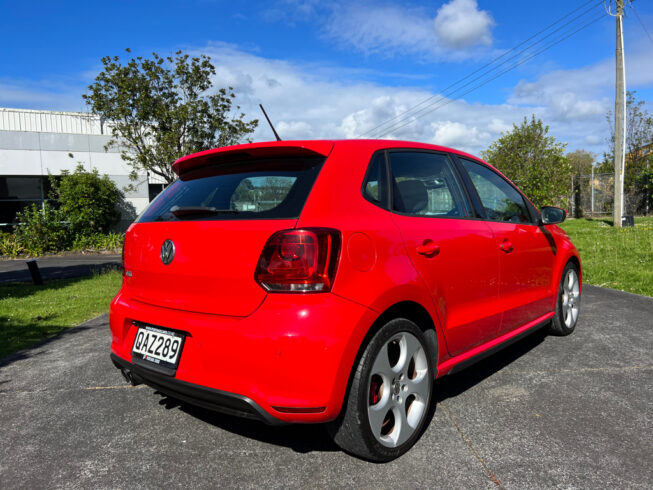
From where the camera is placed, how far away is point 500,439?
2705 millimetres

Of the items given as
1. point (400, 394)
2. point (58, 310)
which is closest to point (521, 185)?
point (58, 310)

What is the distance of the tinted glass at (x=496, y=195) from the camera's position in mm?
3549

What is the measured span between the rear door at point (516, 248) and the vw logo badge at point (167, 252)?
2.16 metres

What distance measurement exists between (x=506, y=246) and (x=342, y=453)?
187cm

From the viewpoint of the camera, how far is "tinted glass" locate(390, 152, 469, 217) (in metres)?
2.77

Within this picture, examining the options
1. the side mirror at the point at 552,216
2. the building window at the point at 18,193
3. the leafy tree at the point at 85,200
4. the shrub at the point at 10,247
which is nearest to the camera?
the side mirror at the point at 552,216

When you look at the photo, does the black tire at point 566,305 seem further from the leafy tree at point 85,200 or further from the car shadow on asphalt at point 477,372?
the leafy tree at point 85,200

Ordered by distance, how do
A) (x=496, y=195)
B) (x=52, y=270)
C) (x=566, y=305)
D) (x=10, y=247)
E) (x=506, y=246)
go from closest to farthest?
(x=506, y=246) → (x=496, y=195) → (x=566, y=305) → (x=52, y=270) → (x=10, y=247)

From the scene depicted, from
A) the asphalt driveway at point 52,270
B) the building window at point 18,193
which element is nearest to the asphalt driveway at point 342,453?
the asphalt driveway at point 52,270

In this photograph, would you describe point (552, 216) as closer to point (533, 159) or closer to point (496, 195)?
point (496, 195)

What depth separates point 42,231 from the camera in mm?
17672

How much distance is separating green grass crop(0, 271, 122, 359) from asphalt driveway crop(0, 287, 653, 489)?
4.91 feet

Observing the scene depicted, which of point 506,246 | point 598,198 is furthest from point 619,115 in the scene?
point 506,246

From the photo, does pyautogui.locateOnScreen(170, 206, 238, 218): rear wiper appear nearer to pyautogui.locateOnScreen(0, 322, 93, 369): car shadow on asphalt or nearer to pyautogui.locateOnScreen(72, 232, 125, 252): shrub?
pyautogui.locateOnScreen(0, 322, 93, 369): car shadow on asphalt
